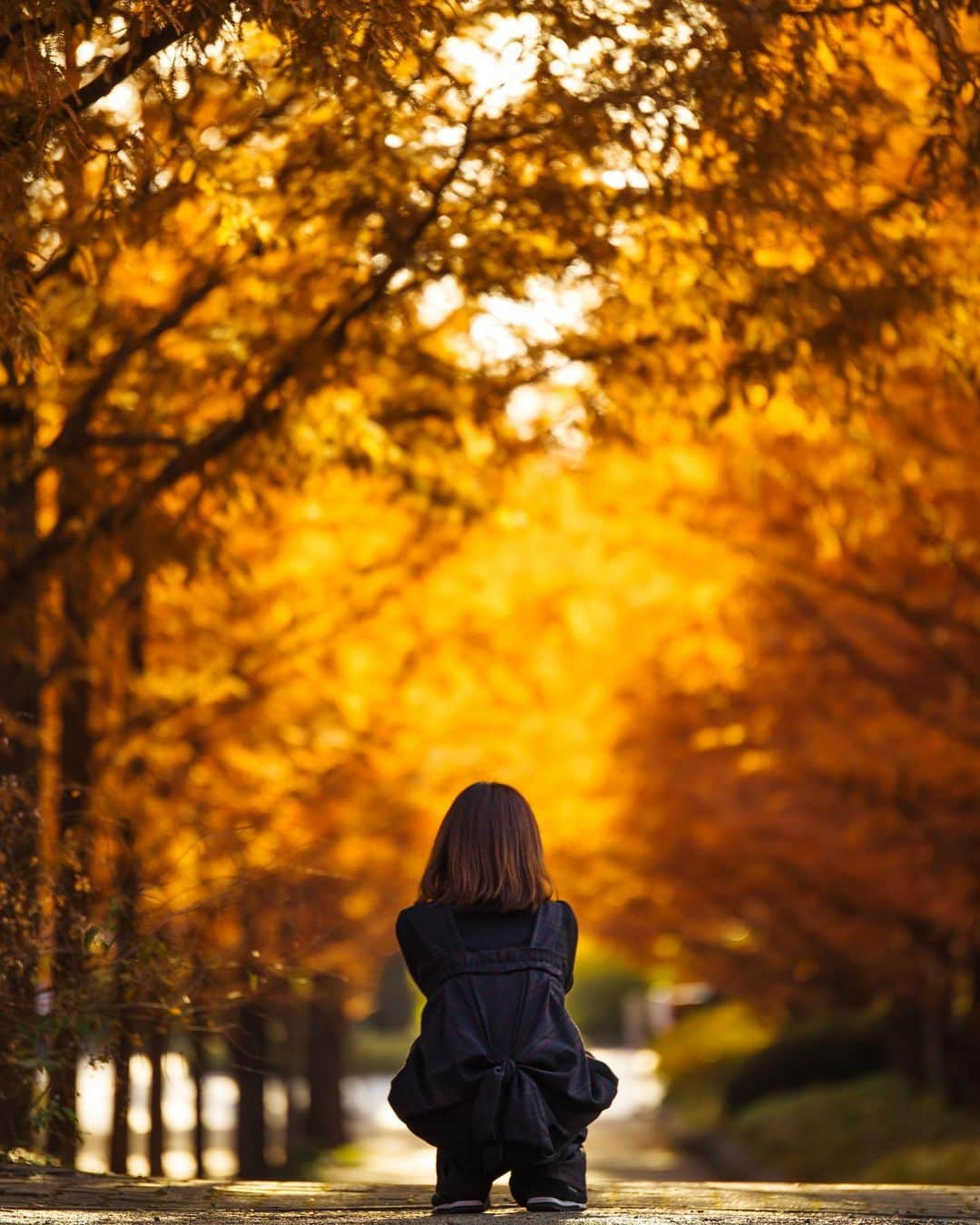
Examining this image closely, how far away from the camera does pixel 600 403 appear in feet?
27.3

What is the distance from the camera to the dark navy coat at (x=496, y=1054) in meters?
5.15

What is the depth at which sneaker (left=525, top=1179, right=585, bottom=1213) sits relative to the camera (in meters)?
5.37

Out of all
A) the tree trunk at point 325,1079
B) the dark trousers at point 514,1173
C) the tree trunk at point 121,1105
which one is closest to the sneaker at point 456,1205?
the dark trousers at point 514,1173

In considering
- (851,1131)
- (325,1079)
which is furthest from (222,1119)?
(851,1131)

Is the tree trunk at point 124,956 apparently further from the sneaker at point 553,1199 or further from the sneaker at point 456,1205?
the sneaker at point 553,1199

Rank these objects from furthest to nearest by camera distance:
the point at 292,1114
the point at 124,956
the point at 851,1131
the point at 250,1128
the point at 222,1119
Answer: the point at 222,1119 → the point at 292,1114 → the point at 851,1131 → the point at 250,1128 → the point at 124,956

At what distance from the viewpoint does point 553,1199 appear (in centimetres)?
538

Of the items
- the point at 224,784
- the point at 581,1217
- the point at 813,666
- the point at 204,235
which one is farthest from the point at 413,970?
the point at 224,784

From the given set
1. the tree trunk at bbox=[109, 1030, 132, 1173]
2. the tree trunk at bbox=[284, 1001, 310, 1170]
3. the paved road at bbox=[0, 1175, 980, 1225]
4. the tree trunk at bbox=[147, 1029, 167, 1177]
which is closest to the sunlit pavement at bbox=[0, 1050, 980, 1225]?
the paved road at bbox=[0, 1175, 980, 1225]

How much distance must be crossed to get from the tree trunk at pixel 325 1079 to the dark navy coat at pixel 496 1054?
15355 mm

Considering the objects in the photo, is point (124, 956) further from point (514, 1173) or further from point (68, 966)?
point (514, 1173)

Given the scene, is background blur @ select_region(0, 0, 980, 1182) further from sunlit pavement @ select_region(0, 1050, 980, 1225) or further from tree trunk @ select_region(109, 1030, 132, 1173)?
sunlit pavement @ select_region(0, 1050, 980, 1225)

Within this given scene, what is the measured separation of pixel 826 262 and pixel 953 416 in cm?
274

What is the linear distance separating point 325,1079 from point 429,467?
538 inches
